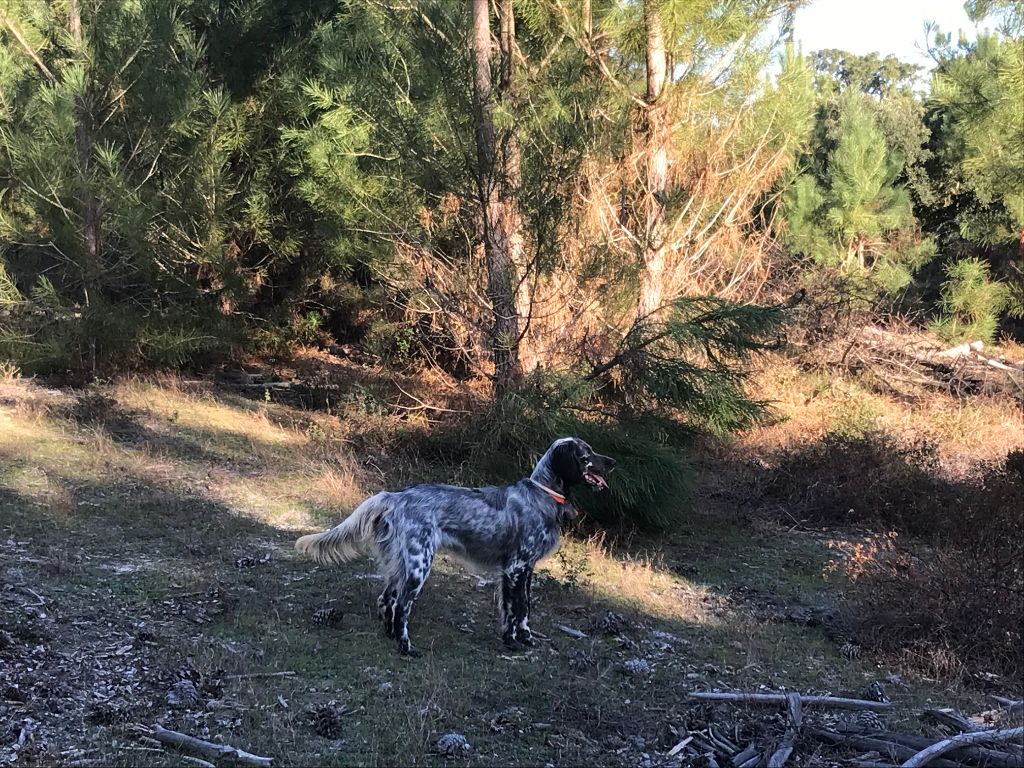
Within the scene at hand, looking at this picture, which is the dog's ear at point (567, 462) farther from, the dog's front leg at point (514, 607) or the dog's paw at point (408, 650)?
the dog's paw at point (408, 650)

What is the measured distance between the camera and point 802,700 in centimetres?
472

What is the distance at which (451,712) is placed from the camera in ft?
14.7

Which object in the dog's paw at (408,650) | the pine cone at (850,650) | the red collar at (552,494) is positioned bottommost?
the pine cone at (850,650)

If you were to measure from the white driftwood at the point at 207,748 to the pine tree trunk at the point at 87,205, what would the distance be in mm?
9788

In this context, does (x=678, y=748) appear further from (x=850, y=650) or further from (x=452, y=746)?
(x=850, y=650)

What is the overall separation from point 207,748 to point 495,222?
5.71 m

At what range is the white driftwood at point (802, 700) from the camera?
15.5 ft

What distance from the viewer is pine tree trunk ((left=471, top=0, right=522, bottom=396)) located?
8.18 m

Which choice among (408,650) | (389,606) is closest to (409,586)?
(389,606)

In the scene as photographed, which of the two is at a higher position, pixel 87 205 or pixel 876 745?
pixel 87 205

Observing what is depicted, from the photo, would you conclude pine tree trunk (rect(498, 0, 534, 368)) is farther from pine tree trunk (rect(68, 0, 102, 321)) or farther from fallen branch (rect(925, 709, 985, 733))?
pine tree trunk (rect(68, 0, 102, 321))

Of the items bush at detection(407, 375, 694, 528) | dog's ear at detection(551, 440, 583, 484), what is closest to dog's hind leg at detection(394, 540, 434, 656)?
dog's ear at detection(551, 440, 583, 484)

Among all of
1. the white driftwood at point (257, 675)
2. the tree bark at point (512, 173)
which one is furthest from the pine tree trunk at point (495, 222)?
the white driftwood at point (257, 675)

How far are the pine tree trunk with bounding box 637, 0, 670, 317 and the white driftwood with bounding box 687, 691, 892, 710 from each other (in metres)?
5.11
